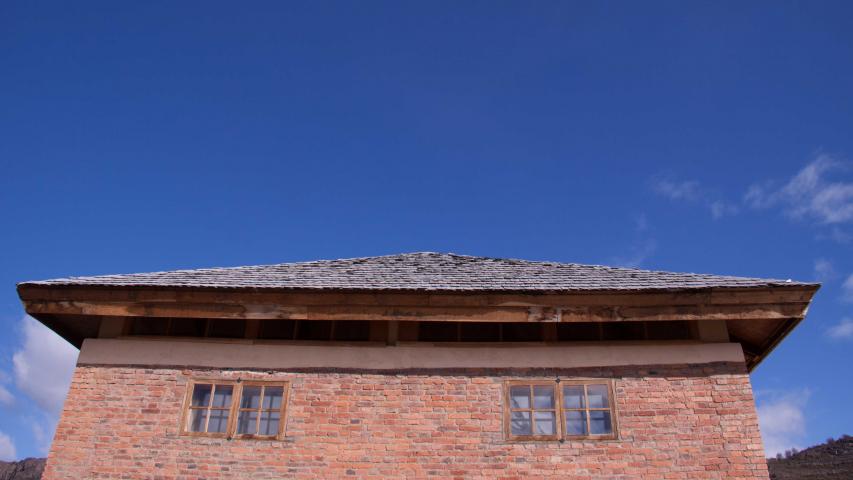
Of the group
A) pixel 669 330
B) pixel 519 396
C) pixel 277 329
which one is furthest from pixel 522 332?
pixel 277 329

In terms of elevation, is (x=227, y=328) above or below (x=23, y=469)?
below

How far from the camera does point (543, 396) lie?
8430 millimetres

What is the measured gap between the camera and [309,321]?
9.18 meters

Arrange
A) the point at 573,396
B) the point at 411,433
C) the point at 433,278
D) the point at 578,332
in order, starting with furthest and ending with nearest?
the point at 433,278
the point at 578,332
the point at 573,396
the point at 411,433

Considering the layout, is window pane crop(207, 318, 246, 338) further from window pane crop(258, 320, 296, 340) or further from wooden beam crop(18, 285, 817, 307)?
wooden beam crop(18, 285, 817, 307)

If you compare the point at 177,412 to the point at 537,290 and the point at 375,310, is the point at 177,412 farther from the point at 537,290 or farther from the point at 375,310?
the point at 537,290

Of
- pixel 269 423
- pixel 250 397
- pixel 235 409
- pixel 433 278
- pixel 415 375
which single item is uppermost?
pixel 433 278

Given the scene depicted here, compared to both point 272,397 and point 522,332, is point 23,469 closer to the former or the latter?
point 272,397

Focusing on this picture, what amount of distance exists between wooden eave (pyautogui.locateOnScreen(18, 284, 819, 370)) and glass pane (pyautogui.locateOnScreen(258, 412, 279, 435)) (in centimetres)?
132

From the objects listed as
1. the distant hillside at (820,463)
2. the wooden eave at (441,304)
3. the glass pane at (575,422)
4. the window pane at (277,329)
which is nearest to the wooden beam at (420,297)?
the wooden eave at (441,304)

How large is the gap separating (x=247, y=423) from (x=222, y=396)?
0.55 meters

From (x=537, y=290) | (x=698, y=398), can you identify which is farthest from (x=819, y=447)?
(x=537, y=290)

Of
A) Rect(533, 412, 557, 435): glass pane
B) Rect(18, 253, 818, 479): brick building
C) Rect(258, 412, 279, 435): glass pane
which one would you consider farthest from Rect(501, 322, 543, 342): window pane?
Rect(258, 412, 279, 435): glass pane

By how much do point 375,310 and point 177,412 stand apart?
297cm
